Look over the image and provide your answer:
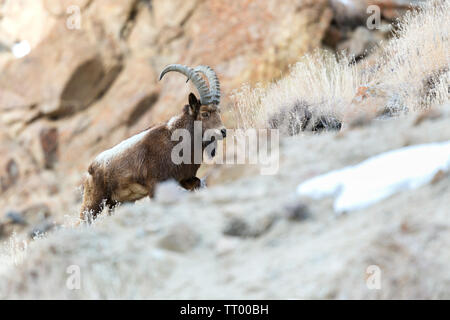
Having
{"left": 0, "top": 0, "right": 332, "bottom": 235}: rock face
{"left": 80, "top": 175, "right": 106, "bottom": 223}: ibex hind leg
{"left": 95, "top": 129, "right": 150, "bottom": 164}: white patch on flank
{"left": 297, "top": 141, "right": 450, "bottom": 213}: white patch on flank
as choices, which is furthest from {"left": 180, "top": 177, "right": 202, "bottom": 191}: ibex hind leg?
{"left": 0, "top": 0, "right": 332, "bottom": 235}: rock face

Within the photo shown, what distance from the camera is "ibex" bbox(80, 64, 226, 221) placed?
780 centimetres

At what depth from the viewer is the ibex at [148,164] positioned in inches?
307

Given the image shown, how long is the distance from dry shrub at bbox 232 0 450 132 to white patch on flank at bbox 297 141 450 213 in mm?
3321

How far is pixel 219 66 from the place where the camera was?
16.4m

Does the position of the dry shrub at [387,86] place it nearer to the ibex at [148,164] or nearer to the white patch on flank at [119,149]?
the ibex at [148,164]

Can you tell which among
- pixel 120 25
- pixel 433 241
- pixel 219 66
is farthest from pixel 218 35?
pixel 433 241

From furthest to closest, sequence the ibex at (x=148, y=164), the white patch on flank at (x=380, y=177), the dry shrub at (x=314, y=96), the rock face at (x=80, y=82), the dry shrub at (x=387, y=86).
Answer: the rock face at (x=80, y=82), the dry shrub at (x=314, y=96), the dry shrub at (x=387, y=86), the ibex at (x=148, y=164), the white patch on flank at (x=380, y=177)

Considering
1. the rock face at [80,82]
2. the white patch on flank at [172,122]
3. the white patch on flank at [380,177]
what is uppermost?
the rock face at [80,82]

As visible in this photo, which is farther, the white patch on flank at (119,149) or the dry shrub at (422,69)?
the dry shrub at (422,69)

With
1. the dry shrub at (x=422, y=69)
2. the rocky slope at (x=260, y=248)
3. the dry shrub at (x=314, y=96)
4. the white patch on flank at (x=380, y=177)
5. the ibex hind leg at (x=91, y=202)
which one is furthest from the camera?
the dry shrub at (x=314, y=96)

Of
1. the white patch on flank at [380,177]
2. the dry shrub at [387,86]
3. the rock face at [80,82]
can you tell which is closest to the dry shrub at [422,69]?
the dry shrub at [387,86]

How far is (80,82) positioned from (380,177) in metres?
16.7

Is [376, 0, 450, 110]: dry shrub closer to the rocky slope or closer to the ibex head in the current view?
the ibex head

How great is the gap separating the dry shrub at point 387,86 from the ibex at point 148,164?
5.83 ft
